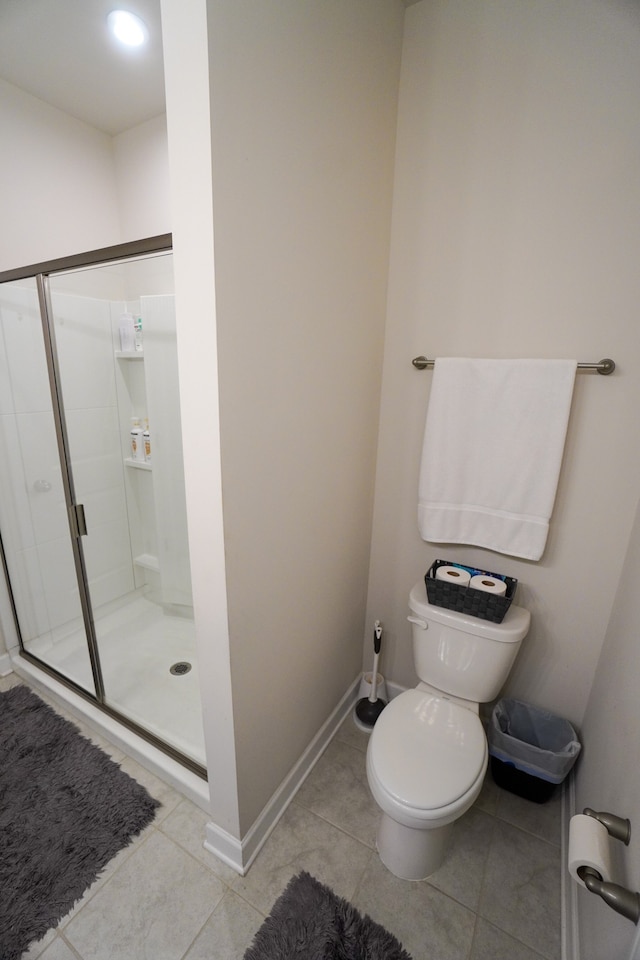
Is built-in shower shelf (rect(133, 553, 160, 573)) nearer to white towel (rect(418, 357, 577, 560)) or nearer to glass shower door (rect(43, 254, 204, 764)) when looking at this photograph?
glass shower door (rect(43, 254, 204, 764))

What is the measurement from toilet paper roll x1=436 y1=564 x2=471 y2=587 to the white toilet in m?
0.11

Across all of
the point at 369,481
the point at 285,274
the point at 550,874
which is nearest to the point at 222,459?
the point at 285,274

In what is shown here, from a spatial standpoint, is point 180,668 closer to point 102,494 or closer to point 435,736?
point 102,494

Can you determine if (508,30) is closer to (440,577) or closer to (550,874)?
(440,577)

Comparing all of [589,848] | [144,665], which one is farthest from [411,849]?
[144,665]

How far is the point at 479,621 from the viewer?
53.6 inches

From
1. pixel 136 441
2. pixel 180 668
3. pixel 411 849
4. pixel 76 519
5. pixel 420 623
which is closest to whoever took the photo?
pixel 411 849

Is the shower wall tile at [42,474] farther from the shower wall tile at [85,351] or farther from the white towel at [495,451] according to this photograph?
the white towel at [495,451]

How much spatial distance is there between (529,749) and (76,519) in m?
1.95

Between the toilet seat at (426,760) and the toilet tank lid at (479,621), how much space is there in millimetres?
272

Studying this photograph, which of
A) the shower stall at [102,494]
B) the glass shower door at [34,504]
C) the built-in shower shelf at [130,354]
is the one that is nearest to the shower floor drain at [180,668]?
the shower stall at [102,494]

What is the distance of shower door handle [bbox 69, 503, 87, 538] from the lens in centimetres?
163

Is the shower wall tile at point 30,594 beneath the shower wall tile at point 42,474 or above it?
beneath

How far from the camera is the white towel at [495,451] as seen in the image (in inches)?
50.7
